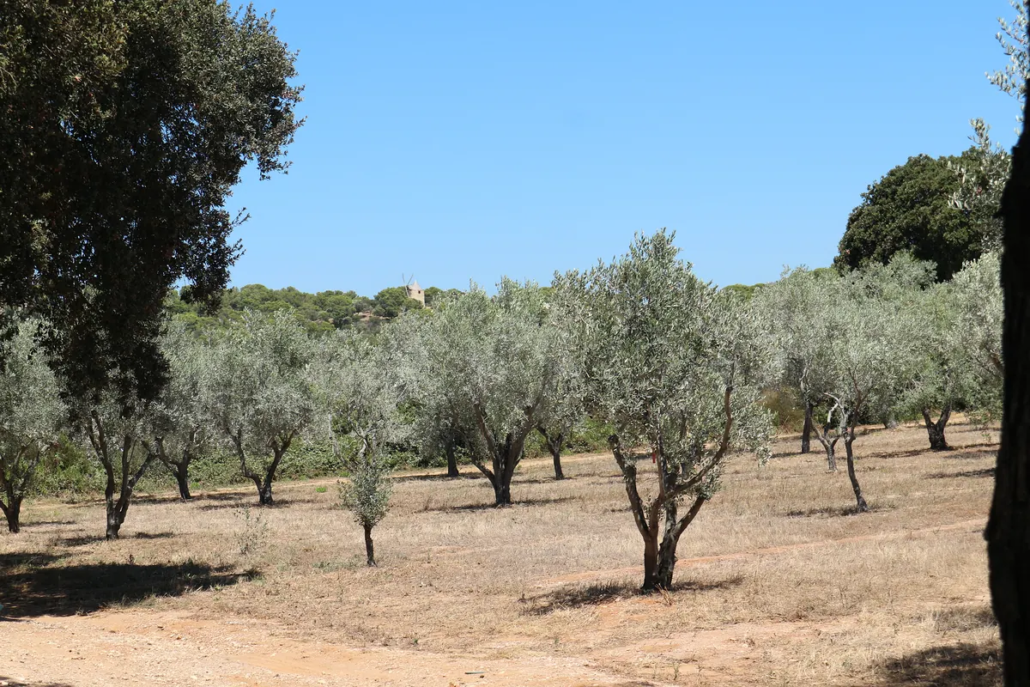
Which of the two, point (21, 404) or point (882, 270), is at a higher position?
point (882, 270)

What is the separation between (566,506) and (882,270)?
140 ft

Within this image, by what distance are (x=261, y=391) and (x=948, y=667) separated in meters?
33.2

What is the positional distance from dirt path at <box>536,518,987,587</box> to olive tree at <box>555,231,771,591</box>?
244cm

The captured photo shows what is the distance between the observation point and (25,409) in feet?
89.1

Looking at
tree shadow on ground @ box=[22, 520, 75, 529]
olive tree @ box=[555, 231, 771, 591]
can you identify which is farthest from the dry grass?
olive tree @ box=[555, 231, 771, 591]

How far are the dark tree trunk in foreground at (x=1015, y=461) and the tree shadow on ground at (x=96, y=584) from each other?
55.9ft

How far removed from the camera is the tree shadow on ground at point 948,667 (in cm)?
952

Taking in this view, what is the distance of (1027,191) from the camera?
10.3 ft

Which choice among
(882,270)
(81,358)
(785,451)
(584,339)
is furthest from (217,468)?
(882,270)

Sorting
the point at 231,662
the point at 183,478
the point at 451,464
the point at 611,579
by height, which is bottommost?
the point at 611,579

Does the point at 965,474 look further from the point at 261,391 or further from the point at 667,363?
the point at 261,391

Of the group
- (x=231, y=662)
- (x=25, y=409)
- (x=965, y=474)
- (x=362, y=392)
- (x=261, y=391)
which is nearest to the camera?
(x=231, y=662)

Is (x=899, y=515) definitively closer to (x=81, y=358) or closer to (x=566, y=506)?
(x=566, y=506)

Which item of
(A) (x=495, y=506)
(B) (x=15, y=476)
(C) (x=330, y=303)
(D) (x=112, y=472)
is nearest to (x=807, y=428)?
(A) (x=495, y=506)
